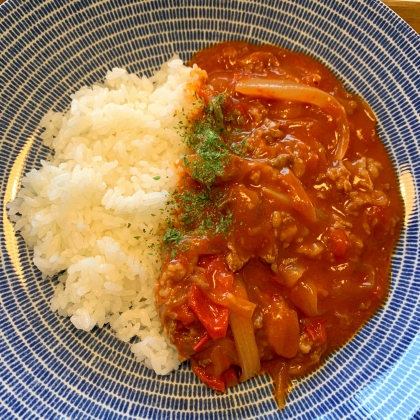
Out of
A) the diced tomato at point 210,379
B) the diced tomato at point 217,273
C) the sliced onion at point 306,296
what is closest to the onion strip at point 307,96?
the sliced onion at point 306,296

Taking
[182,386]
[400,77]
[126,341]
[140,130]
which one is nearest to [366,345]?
[182,386]

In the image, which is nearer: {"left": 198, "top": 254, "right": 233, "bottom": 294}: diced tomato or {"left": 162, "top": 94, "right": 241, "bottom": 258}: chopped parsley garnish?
{"left": 198, "top": 254, "right": 233, "bottom": 294}: diced tomato

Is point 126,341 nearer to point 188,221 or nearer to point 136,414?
point 136,414

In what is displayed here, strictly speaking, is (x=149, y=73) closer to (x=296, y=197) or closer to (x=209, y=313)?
(x=296, y=197)

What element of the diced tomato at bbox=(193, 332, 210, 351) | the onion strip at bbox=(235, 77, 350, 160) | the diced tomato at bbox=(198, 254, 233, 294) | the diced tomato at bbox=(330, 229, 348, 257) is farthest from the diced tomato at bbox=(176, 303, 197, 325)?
the onion strip at bbox=(235, 77, 350, 160)

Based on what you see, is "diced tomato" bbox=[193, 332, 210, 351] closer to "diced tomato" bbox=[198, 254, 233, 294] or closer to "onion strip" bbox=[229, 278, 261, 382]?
"onion strip" bbox=[229, 278, 261, 382]

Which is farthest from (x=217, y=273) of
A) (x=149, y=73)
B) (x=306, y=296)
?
(x=149, y=73)
